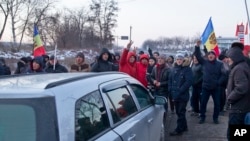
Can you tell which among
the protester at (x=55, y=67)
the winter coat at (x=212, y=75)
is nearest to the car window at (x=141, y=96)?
the winter coat at (x=212, y=75)

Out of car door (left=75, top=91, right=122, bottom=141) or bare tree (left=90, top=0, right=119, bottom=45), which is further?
bare tree (left=90, top=0, right=119, bottom=45)

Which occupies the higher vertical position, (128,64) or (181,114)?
(128,64)

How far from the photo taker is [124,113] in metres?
3.67

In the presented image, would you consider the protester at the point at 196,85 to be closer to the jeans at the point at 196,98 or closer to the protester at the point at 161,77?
the jeans at the point at 196,98

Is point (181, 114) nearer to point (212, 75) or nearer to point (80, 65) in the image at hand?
point (212, 75)

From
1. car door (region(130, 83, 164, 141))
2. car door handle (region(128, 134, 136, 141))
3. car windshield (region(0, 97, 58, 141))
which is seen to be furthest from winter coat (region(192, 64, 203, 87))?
car windshield (region(0, 97, 58, 141))

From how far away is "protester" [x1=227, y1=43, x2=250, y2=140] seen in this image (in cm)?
514

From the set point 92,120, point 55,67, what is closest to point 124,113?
point 92,120

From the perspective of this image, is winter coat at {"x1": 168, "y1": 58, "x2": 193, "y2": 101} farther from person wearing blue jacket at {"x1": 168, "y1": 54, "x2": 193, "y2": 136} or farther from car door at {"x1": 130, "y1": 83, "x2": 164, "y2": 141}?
car door at {"x1": 130, "y1": 83, "x2": 164, "y2": 141}

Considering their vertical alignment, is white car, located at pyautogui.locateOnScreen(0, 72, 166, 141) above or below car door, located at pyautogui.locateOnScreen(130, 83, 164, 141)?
above

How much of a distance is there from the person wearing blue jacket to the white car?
11.3ft

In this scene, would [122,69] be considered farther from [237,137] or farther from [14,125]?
[14,125]

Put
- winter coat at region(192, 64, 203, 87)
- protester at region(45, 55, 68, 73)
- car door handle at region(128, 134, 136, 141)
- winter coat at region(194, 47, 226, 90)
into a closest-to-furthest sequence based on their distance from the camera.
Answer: car door handle at region(128, 134, 136, 141) < winter coat at region(194, 47, 226, 90) < protester at region(45, 55, 68, 73) < winter coat at region(192, 64, 203, 87)

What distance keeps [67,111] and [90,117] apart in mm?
375
